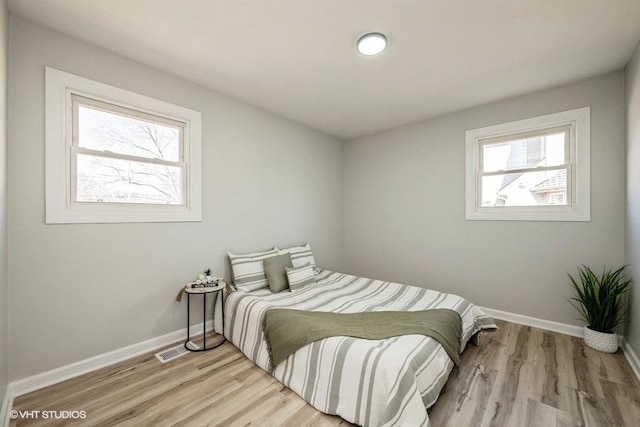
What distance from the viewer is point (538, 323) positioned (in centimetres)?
285

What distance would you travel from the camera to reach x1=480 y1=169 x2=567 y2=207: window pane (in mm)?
2777

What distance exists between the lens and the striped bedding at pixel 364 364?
1.45 metres

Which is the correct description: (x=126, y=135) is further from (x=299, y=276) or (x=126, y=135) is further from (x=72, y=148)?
(x=299, y=276)

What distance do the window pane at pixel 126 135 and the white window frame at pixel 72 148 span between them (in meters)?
0.09

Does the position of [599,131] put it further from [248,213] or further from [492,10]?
[248,213]

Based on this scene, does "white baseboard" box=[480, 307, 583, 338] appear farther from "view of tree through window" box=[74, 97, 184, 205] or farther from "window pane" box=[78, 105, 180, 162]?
"window pane" box=[78, 105, 180, 162]

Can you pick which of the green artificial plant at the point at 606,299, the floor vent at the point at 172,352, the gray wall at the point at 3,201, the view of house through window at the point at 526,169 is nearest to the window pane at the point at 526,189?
the view of house through window at the point at 526,169

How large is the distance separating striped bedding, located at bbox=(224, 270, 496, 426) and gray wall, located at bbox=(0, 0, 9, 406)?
1.45 meters

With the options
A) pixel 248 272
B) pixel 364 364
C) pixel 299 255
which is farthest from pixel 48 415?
pixel 299 255

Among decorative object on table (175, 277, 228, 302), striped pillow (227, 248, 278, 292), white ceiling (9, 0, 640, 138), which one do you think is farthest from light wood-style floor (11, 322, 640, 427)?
white ceiling (9, 0, 640, 138)

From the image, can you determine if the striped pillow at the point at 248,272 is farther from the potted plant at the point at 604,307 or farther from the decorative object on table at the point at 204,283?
the potted plant at the point at 604,307

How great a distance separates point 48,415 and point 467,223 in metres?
4.06

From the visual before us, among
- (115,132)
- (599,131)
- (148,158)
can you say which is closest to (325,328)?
(148,158)

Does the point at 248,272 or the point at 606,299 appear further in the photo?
the point at 248,272
